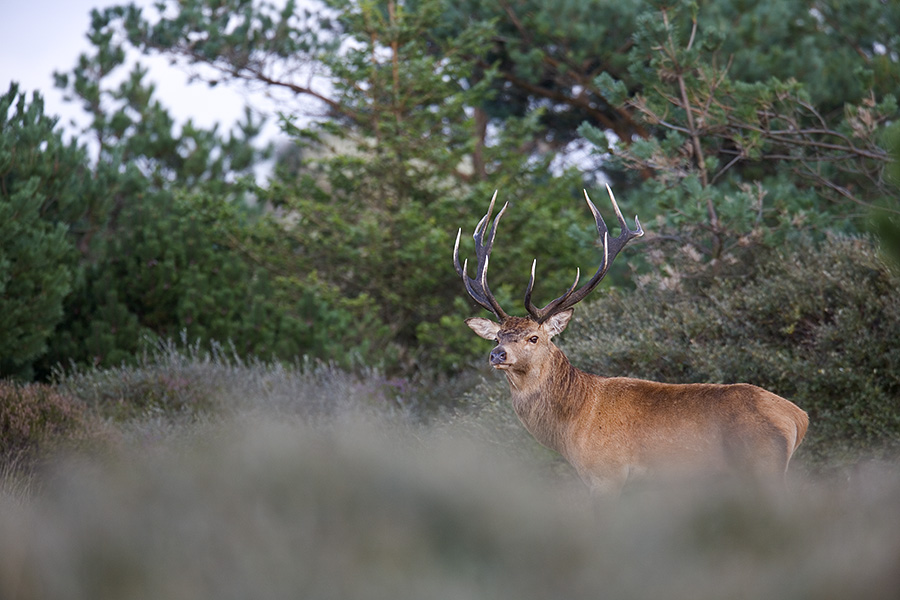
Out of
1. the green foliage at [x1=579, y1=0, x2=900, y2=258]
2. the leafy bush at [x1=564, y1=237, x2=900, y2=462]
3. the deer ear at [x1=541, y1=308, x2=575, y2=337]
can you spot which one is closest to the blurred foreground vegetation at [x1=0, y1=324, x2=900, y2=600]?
the deer ear at [x1=541, y1=308, x2=575, y2=337]

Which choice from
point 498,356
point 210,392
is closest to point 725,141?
point 210,392

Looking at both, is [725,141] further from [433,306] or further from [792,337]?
[433,306]

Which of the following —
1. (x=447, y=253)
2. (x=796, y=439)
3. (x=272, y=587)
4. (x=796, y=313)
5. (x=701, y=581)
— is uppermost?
(x=272, y=587)

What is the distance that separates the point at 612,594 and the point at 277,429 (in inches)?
58.2

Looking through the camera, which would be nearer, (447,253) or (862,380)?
(862,380)

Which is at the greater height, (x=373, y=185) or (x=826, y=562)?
(x=826, y=562)

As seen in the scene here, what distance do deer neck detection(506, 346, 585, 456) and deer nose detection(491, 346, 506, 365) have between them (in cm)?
27

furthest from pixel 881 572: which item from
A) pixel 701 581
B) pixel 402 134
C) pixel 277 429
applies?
pixel 402 134

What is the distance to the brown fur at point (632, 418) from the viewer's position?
14.9 ft

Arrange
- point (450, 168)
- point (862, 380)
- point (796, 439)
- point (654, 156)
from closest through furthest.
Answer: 1. point (796, 439)
2. point (862, 380)
3. point (654, 156)
4. point (450, 168)

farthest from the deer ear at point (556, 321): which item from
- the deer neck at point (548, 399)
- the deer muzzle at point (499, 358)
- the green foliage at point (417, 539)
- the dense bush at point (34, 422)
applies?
the dense bush at point (34, 422)

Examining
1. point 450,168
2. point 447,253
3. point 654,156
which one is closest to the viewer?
point 654,156

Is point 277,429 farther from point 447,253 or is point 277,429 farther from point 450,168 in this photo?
point 450,168

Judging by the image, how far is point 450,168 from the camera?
12.6 metres
